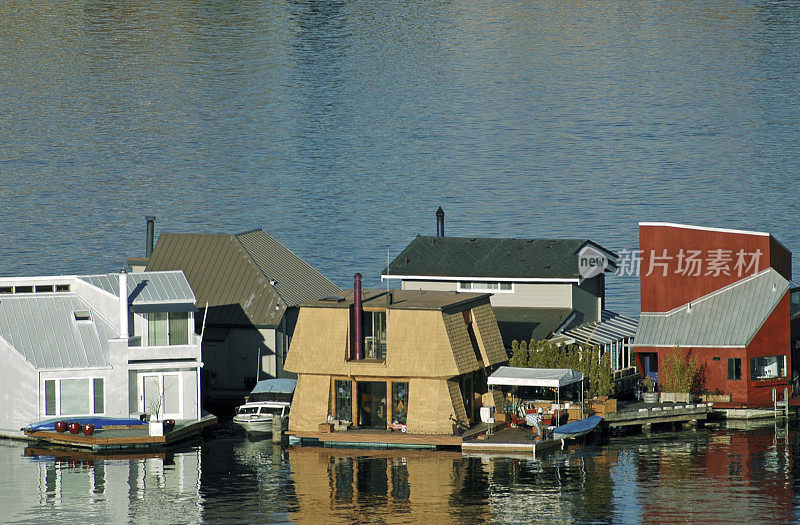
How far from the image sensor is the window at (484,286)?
75.2m

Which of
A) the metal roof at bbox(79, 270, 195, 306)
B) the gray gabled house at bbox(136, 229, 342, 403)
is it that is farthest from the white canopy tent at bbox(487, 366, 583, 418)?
the metal roof at bbox(79, 270, 195, 306)

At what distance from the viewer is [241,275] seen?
75062mm

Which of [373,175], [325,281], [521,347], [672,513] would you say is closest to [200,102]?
[373,175]

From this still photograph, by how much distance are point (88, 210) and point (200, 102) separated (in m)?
51.5

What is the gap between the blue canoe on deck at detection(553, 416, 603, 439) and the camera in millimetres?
62062

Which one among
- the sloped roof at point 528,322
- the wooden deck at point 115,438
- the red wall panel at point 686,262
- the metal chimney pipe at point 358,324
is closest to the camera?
the wooden deck at point 115,438

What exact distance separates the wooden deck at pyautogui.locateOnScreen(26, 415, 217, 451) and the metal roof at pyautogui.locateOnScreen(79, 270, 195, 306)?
5.72m

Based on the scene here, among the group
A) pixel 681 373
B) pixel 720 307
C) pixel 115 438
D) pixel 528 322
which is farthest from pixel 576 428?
pixel 115 438

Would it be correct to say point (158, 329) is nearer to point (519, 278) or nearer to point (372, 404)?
point (372, 404)

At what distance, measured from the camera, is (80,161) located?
154m

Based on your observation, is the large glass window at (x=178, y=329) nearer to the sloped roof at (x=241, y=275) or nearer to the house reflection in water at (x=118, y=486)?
the house reflection in water at (x=118, y=486)

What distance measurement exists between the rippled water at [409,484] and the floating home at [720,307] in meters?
5.39

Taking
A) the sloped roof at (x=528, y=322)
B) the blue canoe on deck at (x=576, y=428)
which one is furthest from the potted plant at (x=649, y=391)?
the blue canoe on deck at (x=576, y=428)

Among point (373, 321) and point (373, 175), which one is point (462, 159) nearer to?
point (373, 175)
